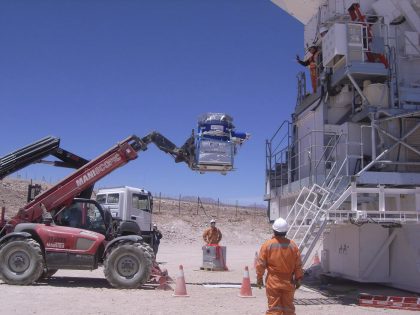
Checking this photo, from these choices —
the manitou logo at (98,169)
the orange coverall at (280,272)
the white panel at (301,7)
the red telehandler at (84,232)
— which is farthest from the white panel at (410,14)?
the orange coverall at (280,272)

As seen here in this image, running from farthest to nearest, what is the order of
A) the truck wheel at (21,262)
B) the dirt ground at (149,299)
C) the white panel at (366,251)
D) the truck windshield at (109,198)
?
the truck windshield at (109,198) → the white panel at (366,251) → the truck wheel at (21,262) → the dirt ground at (149,299)

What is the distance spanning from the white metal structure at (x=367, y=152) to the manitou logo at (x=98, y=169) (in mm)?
4707

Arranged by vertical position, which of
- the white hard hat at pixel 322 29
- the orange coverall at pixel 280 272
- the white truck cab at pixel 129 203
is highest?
the white hard hat at pixel 322 29

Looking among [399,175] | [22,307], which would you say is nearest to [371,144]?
[399,175]

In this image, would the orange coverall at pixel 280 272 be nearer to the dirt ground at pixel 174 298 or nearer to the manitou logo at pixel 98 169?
the dirt ground at pixel 174 298

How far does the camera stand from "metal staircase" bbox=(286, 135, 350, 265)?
37.6 ft

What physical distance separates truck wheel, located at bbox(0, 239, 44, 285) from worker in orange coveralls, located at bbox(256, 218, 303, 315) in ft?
23.1

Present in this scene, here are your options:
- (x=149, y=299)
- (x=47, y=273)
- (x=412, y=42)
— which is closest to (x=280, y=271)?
(x=149, y=299)

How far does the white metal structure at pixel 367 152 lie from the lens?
469 inches

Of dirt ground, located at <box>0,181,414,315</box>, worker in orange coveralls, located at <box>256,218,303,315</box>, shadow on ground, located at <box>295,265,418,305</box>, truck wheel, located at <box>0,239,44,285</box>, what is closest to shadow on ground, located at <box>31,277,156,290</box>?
dirt ground, located at <box>0,181,414,315</box>

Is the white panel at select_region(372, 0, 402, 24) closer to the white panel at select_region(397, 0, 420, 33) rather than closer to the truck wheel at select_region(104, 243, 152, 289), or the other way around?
the white panel at select_region(397, 0, 420, 33)

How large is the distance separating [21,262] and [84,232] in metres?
1.59

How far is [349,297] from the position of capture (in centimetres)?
1214

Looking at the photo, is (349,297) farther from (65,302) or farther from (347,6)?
(347,6)
